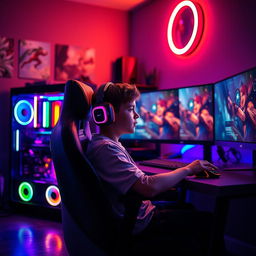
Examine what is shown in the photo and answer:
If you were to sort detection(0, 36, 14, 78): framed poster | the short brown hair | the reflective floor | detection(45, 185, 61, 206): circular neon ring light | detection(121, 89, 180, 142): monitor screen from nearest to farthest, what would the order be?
1. the short brown hair
2. the reflective floor
3. detection(121, 89, 180, 142): monitor screen
4. detection(45, 185, 61, 206): circular neon ring light
5. detection(0, 36, 14, 78): framed poster

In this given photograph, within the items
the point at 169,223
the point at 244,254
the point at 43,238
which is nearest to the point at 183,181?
the point at 169,223

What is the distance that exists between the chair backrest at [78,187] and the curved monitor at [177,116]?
4.23 ft

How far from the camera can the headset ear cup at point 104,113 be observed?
140 cm

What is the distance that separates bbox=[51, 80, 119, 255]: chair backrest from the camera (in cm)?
122

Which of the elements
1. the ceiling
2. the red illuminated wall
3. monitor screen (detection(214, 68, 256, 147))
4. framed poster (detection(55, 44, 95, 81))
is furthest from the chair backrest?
the ceiling

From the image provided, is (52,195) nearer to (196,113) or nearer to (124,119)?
(196,113)

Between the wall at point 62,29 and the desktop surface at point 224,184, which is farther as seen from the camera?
the wall at point 62,29

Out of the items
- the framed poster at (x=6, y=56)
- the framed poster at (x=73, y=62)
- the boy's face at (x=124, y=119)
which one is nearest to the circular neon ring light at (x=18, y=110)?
the framed poster at (x=6, y=56)

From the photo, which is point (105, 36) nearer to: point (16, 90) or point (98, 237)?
point (16, 90)

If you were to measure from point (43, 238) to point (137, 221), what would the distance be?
1.71 meters

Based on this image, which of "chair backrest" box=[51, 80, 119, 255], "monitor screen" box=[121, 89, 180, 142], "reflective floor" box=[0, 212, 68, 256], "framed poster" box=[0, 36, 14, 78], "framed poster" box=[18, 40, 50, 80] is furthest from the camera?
"framed poster" box=[18, 40, 50, 80]

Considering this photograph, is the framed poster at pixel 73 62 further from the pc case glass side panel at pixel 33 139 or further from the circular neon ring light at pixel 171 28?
the circular neon ring light at pixel 171 28

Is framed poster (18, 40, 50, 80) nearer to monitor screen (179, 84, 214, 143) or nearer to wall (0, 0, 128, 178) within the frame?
wall (0, 0, 128, 178)

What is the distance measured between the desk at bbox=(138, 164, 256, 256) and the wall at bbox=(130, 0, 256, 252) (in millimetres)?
1117
